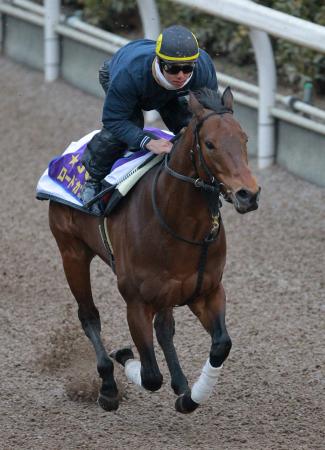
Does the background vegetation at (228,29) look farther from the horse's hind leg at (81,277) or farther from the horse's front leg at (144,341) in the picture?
the horse's front leg at (144,341)

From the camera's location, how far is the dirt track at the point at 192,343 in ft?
19.0

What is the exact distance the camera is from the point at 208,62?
5574mm

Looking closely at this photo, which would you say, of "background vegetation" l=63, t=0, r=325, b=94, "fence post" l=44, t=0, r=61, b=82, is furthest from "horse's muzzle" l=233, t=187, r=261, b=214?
"fence post" l=44, t=0, r=61, b=82

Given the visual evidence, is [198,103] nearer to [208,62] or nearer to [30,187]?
[208,62]

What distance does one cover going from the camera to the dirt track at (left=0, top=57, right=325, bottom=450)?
5801 mm

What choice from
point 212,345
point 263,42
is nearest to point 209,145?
point 212,345

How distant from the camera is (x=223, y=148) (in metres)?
4.75

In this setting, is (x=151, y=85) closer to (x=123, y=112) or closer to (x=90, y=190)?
(x=123, y=112)

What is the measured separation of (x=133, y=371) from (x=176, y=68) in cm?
168

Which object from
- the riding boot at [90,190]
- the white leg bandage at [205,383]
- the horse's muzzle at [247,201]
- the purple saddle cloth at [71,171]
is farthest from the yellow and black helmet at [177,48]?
the white leg bandage at [205,383]

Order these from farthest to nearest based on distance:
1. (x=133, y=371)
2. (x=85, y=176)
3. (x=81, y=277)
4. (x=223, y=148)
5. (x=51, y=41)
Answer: (x=51, y=41), (x=81, y=277), (x=85, y=176), (x=133, y=371), (x=223, y=148)

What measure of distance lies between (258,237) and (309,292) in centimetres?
99

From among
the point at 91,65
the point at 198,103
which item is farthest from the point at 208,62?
the point at 91,65

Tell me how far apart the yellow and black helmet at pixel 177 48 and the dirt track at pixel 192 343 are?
1.95 m
